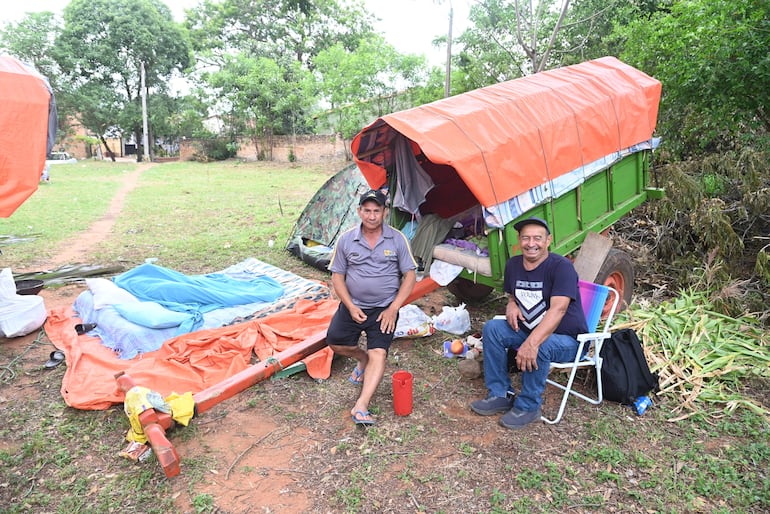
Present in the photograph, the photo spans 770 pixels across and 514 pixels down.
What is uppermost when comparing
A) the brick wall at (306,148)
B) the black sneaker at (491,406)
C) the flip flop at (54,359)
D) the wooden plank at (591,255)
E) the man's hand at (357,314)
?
the brick wall at (306,148)

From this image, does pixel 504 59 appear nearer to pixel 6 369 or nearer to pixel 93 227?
pixel 93 227

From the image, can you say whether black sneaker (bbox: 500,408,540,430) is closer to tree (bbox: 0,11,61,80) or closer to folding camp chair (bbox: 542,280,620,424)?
folding camp chair (bbox: 542,280,620,424)

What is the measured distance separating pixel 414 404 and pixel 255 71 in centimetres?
2383

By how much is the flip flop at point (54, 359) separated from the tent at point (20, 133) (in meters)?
1.40

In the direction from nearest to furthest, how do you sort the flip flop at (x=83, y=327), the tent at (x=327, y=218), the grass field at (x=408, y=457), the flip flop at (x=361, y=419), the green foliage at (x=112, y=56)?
1. the grass field at (x=408, y=457)
2. the flip flop at (x=361, y=419)
3. the flip flop at (x=83, y=327)
4. the tent at (x=327, y=218)
5. the green foliage at (x=112, y=56)

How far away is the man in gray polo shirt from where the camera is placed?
3.61m

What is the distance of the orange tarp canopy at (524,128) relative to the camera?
385 centimetres

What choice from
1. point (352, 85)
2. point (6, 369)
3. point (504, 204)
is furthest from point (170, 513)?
point (352, 85)

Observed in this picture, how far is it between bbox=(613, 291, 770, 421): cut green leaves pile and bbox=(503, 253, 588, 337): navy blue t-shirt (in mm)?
1002

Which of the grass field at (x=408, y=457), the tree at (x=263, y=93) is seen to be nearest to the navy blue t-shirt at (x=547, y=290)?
the grass field at (x=408, y=457)

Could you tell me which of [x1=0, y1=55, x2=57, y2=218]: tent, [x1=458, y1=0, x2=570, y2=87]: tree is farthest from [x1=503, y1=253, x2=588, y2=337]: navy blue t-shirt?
[x1=458, y1=0, x2=570, y2=87]: tree

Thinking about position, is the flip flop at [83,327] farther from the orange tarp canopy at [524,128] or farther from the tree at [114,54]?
the tree at [114,54]

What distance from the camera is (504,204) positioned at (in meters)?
4.01

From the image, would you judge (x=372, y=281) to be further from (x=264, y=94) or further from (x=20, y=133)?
(x=264, y=94)
